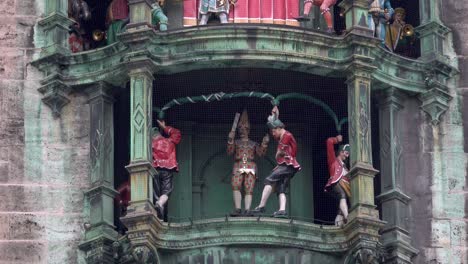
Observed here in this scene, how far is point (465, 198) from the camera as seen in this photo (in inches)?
2138

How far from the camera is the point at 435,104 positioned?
54938 millimetres

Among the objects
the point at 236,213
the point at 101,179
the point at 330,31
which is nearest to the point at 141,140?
the point at 101,179

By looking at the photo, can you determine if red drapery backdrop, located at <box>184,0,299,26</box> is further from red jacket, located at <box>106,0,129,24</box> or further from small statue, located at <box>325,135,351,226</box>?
small statue, located at <box>325,135,351,226</box>

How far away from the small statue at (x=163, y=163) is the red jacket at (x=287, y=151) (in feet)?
6.39

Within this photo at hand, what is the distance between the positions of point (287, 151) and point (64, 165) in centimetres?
416

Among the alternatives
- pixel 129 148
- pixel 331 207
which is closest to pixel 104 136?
pixel 129 148

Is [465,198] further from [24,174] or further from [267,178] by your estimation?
[24,174]

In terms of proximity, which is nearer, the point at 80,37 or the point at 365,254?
the point at 365,254

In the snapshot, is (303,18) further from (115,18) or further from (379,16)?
(115,18)

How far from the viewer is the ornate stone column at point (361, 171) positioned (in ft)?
173

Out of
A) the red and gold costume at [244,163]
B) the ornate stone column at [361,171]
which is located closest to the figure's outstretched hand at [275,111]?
the red and gold costume at [244,163]

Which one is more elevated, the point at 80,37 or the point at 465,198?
the point at 80,37

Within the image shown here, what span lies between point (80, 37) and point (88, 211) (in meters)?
4.07

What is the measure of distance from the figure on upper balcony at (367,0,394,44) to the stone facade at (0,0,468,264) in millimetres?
1492
